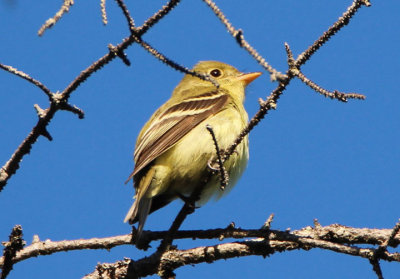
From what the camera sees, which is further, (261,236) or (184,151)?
(184,151)

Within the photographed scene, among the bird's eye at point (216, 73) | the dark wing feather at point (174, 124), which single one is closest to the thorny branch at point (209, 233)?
the dark wing feather at point (174, 124)

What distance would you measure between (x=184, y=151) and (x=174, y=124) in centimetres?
57

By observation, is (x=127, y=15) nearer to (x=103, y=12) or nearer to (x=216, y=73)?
(x=103, y=12)

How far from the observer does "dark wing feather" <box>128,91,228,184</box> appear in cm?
647

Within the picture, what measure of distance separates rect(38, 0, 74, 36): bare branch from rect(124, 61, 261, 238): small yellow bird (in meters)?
3.04

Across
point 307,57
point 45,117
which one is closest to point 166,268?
point 45,117

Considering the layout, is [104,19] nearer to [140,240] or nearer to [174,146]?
[140,240]

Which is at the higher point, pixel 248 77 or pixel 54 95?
pixel 248 77

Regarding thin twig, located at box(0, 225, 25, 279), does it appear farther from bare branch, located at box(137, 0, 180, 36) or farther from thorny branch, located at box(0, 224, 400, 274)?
bare branch, located at box(137, 0, 180, 36)

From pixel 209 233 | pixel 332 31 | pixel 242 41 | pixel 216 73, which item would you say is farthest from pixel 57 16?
pixel 216 73

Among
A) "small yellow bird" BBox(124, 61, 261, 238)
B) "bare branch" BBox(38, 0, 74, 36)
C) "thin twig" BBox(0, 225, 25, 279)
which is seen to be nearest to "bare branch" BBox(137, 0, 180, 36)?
"bare branch" BBox(38, 0, 74, 36)

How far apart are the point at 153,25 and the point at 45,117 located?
1.19 m

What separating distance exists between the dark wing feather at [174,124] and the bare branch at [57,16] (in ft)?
→ 11.1

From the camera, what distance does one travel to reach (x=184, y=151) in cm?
644
